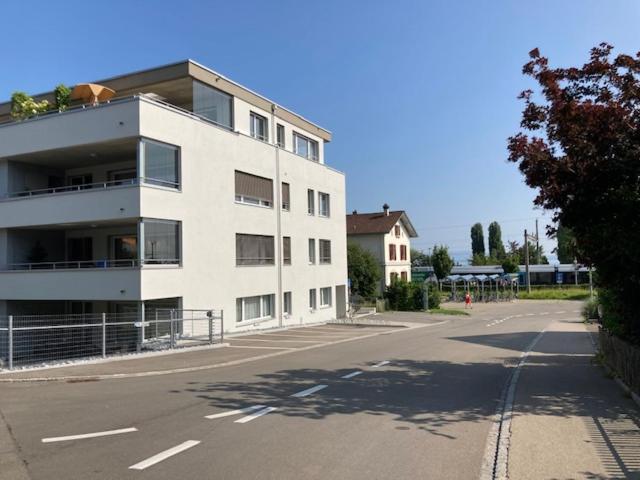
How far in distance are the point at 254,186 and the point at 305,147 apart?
747 cm

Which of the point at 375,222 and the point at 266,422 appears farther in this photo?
the point at 375,222

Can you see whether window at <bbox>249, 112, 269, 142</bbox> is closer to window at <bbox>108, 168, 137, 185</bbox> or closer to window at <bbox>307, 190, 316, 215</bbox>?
window at <bbox>307, 190, 316, 215</bbox>

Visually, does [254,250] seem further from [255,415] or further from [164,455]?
[164,455]

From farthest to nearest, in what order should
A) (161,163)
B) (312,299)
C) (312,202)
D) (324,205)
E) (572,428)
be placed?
(324,205)
(312,202)
(312,299)
(161,163)
(572,428)

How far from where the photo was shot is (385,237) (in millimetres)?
56938

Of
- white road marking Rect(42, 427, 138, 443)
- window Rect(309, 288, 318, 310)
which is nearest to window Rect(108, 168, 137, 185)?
window Rect(309, 288, 318, 310)

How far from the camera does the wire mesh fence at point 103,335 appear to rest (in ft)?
57.0

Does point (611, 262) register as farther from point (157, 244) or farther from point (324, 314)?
point (324, 314)

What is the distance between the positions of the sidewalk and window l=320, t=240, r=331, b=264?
2146cm

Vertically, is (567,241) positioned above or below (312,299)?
above

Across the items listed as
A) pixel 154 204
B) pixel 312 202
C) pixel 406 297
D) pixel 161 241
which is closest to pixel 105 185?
pixel 154 204

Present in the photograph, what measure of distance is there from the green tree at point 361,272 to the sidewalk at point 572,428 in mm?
32780

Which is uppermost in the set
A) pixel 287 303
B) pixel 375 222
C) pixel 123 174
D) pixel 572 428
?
pixel 375 222

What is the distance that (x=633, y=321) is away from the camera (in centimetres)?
1057
